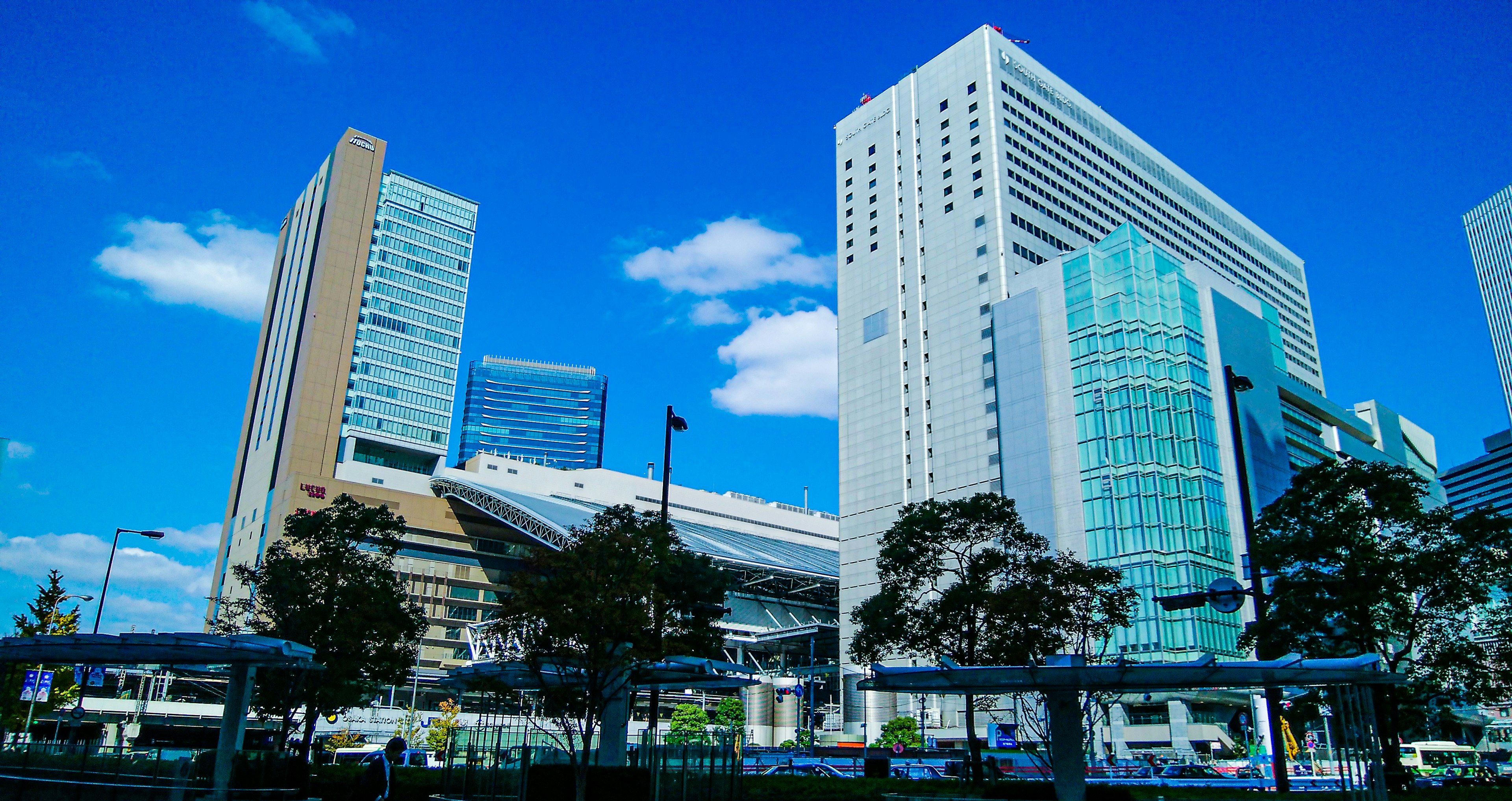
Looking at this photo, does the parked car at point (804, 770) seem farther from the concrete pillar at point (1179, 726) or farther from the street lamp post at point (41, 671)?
the concrete pillar at point (1179, 726)

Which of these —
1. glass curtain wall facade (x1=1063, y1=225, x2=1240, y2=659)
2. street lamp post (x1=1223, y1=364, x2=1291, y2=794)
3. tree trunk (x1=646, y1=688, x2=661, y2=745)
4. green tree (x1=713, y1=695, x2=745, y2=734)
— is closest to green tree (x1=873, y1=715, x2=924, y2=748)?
green tree (x1=713, y1=695, x2=745, y2=734)

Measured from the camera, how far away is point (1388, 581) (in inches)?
1138

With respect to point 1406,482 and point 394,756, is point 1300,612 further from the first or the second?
point 394,756

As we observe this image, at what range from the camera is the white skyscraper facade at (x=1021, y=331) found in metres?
88.6

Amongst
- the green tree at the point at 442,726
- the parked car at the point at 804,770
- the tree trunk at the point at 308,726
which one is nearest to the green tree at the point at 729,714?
the green tree at the point at 442,726

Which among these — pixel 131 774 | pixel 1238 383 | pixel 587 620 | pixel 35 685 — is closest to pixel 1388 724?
pixel 1238 383

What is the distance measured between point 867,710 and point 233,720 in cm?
8736

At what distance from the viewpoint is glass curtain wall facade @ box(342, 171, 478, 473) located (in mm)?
137625

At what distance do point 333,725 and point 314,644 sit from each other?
198ft

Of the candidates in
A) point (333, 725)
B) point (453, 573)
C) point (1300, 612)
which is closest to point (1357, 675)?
point (1300, 612)

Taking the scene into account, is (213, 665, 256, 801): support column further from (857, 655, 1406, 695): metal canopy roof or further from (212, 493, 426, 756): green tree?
(857, 655, 1406, 695): metal canopy roof

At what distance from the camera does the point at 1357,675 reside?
1759cm

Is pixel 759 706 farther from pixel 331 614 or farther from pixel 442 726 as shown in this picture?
pixel 331 614

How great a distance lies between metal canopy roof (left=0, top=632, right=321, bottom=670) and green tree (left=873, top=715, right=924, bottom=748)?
65409 millimetres
